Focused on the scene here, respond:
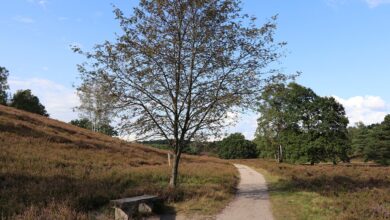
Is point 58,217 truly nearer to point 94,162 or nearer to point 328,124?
point 94,162

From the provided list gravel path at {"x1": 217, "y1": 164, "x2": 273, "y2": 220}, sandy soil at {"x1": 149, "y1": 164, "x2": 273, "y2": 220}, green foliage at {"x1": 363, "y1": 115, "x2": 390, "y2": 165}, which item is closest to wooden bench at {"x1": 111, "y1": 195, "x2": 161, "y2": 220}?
sandy soil at {"x1": 149, "y1": 164, "x2": 273, "y2": 220}

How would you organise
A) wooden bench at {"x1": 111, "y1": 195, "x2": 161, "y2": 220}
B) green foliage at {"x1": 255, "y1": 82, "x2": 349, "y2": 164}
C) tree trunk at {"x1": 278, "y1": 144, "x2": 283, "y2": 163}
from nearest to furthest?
wooden bench at {"x1": 111, "y1": 195, "x2": 161, "y2": 220} → green foliage at {"x1": 255, "y1": 82, "x2": 349, "y2": 164} → tree trunk at {"x1": 278, "y1": 144, "x2": 283, "y2": 163}

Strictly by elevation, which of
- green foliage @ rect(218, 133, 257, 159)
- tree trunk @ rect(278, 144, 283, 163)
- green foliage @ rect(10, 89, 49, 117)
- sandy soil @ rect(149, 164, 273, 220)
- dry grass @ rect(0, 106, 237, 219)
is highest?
green foliage @ rect(10, 89, 49, 117)

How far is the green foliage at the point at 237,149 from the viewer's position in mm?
117438

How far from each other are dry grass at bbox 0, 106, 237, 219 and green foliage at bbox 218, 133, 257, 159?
82.8m

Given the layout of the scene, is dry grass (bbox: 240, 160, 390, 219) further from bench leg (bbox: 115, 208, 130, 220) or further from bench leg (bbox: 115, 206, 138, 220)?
bench leg (bbox: 115, 208, 130, 220)

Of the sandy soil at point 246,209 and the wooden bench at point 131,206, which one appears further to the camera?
the sandy soil at point 246,209

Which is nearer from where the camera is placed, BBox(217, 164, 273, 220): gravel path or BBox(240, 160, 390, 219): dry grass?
BBox(240, 160, 390, 219): dry grass

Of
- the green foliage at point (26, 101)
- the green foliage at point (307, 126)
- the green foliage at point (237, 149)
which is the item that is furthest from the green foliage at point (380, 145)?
the green foliage at point (26, 101)

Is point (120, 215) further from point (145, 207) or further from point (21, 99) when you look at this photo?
point (21, 99)

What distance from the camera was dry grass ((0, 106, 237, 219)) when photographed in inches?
441

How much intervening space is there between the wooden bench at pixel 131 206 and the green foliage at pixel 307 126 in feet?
154

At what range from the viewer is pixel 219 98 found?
58.1ft

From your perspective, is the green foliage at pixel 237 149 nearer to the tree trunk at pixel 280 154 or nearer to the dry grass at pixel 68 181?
the tree trunk at pixel 280 154
